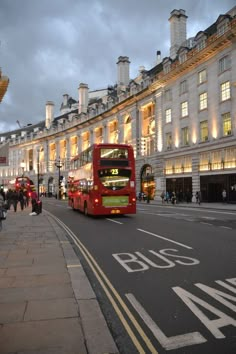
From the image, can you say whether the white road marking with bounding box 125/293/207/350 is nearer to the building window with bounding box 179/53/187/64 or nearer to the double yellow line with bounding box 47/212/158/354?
the double yellow line with bounding box 47/212/158/354

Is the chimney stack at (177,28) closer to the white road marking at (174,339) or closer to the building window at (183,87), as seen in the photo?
the building window at (183,87)

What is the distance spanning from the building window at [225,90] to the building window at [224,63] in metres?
1.53

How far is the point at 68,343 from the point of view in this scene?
140 inches

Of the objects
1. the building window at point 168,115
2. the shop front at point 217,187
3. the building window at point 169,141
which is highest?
the building window at point 168,115

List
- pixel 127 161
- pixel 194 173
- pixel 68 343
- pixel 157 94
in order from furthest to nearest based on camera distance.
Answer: pixel 157 94 → pixel 194 173 → pixel 127 161 → pixel 68 343

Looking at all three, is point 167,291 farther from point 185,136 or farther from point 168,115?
point 168,115

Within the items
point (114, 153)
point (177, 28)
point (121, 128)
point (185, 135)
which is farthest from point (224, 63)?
point (121, 128)

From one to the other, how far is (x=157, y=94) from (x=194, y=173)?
48.3 feet

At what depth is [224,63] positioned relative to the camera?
3538 centimetres

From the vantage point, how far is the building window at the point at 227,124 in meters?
34.2

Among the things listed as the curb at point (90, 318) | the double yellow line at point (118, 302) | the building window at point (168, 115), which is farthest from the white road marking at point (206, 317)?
the building window at point (168, 115)

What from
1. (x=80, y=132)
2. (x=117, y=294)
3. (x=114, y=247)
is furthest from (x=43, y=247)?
(x=80, y=132)

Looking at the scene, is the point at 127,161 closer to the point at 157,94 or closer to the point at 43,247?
the point at 43,247

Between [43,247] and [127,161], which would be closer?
[43,247]
